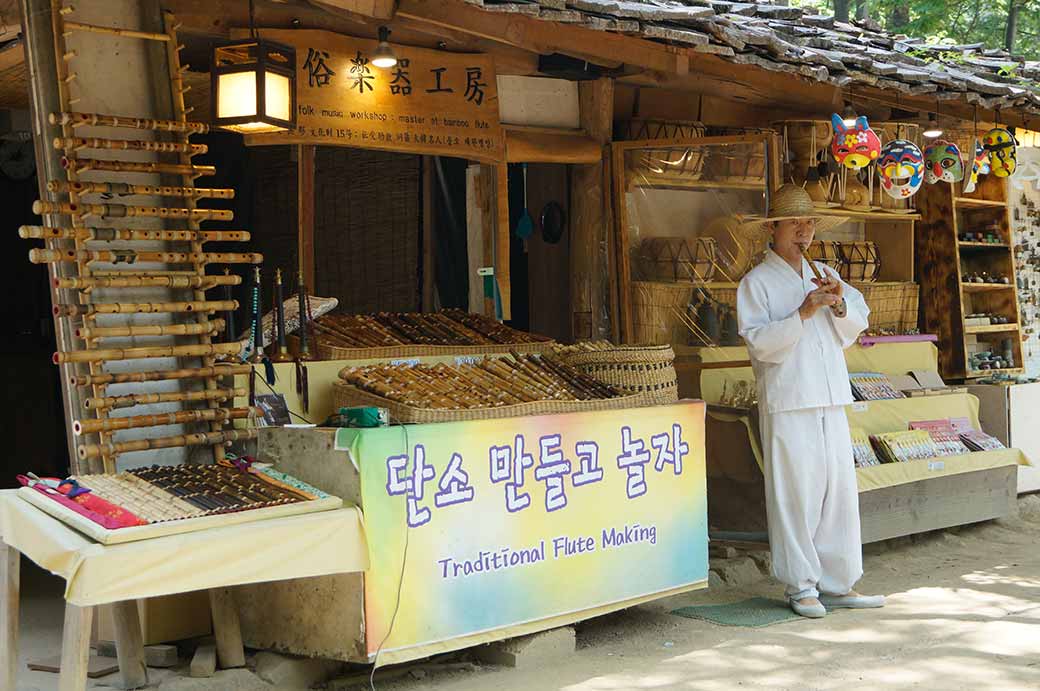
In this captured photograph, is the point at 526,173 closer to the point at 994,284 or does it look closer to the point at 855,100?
the point at 855,100

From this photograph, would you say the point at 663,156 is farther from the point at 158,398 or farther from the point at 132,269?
the point at 158,398

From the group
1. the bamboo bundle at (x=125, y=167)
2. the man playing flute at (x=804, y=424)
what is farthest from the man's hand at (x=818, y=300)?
the bamboo bundle at (x=125, y=167)

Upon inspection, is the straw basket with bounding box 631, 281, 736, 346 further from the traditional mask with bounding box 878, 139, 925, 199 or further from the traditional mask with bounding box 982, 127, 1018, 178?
the traditional mask with bounding box 982, 127, 1018, 178

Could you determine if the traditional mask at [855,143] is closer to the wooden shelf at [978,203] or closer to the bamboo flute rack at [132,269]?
the wooden shelf at [978,203]

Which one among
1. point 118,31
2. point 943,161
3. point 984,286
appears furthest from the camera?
point 984,286

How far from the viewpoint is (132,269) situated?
16.6 ft

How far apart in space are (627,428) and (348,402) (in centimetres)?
133

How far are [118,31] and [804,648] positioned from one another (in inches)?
160

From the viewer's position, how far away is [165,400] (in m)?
4.89

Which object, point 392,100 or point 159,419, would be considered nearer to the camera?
point 159,419

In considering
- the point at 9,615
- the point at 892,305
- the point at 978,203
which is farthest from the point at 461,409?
the point at 978,203

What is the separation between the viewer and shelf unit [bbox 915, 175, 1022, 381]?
9.76m

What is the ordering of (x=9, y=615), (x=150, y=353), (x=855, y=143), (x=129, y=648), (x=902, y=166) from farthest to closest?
(x=902, y=166)
(x=855, y=143)
(x=150, y=353)
(x=129, y=648)
(x=9, y=615)

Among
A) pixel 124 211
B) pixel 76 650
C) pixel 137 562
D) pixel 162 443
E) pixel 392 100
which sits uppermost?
pixel 392 100
